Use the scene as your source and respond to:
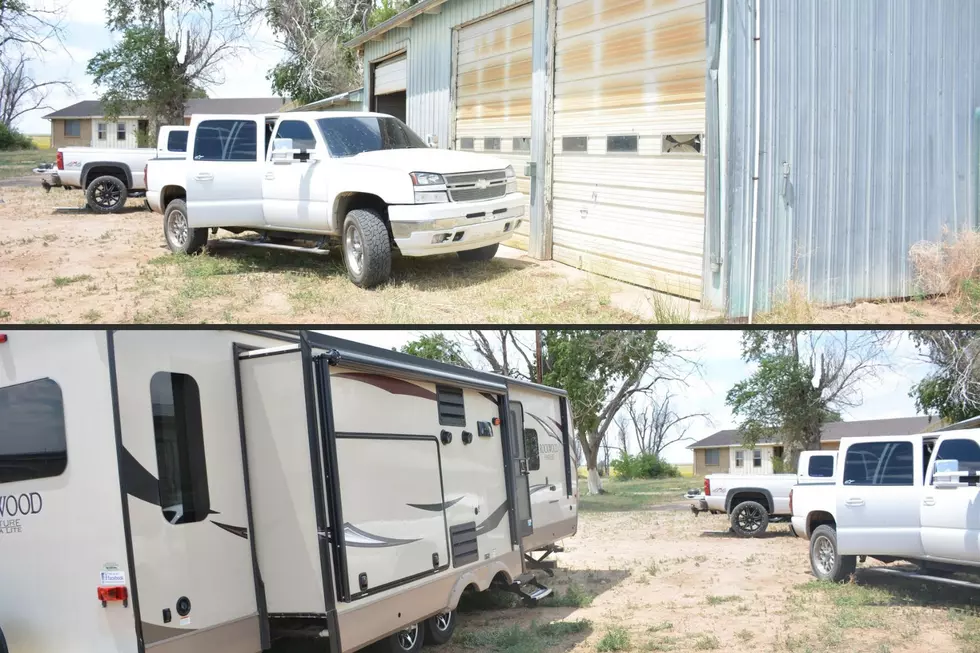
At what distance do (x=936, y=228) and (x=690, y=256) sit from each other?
2.89 metres

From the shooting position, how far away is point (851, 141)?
8.99 metres

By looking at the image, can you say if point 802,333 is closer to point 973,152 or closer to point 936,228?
point 936,228

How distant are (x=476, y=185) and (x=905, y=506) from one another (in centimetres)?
491

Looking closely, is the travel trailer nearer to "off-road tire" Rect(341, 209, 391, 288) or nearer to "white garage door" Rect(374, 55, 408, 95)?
"off-road tire" Rect(341, 209, 391, 288)

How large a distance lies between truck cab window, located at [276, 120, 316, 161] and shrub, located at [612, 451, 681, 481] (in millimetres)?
4543

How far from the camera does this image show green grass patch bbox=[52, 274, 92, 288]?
9.47 meters

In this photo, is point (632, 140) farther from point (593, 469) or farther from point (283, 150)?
point (593, 469)

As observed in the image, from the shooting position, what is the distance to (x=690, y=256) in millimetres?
8695

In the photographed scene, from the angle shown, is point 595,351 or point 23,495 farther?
point 595,351

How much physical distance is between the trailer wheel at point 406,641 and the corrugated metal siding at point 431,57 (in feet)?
24.4

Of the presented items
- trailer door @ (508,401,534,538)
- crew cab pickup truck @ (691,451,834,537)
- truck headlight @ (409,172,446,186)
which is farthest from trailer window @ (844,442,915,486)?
truck headlight @ (409,172,446,186)

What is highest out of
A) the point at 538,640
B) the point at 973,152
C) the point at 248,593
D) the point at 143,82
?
the point at 143,82

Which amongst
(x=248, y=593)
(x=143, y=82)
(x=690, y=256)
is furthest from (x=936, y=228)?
(x=143, y=82)

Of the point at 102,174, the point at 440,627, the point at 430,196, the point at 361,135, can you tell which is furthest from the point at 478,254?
the point at 102,174
